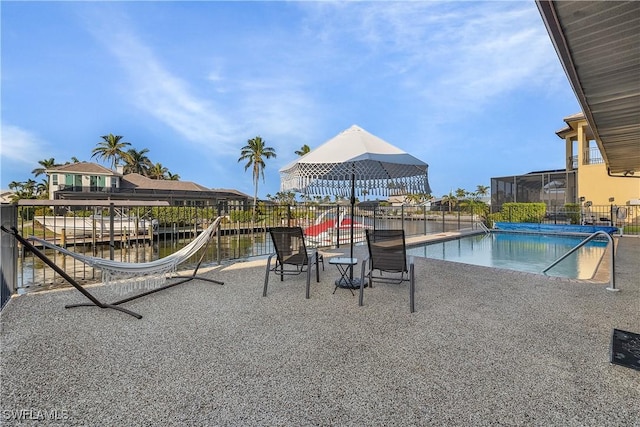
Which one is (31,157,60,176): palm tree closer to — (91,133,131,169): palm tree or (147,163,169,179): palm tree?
(91,133,131,169): palm tree

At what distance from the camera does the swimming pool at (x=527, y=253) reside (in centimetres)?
677

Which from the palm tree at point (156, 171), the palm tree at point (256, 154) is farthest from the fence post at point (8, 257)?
the palm tree at point (156, 171)

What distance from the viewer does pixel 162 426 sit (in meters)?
1.72

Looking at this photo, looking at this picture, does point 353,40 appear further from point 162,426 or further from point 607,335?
point 162,426

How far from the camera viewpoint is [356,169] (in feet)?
14.2

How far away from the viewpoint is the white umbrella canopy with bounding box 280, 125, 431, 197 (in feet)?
14.1

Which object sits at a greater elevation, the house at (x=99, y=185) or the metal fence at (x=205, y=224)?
the house at (x=99, y=185)

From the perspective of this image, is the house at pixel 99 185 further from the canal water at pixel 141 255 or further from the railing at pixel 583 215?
the railing at pixel 583 215

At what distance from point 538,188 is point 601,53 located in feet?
76.1

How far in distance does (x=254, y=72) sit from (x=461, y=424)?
26880mm

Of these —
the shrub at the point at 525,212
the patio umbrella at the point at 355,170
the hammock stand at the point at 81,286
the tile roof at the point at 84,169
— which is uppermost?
the tile roof at the point at 84,169

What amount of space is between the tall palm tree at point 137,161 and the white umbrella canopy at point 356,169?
154ft

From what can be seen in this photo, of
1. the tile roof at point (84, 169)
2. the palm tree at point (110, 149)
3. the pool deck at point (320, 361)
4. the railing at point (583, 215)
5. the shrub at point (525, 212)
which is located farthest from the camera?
the palm tree at point (110, 149)

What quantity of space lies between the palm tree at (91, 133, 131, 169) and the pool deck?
4532 cm
